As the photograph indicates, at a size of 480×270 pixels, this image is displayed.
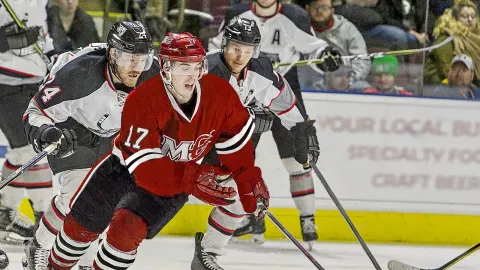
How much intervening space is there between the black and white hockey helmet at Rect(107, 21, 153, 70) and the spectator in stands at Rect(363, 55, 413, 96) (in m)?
2.29

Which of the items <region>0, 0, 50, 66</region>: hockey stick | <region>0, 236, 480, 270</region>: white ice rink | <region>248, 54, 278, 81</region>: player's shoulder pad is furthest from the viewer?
<region>0, 0, 50, 66</region>: hockey stick

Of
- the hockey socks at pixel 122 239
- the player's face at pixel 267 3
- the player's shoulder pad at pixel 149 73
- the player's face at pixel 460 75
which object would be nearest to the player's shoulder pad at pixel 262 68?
the player's shoulder pad at pixel 149 73

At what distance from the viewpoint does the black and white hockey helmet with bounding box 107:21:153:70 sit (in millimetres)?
3736

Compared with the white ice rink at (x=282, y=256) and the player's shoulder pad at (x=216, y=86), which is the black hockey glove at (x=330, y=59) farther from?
the player's shoulder pad at (x=216, y=86)

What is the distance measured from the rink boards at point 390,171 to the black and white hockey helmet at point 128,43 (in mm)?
1971

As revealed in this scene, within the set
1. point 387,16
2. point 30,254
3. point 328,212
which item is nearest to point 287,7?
point 387,16

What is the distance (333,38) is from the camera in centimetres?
583

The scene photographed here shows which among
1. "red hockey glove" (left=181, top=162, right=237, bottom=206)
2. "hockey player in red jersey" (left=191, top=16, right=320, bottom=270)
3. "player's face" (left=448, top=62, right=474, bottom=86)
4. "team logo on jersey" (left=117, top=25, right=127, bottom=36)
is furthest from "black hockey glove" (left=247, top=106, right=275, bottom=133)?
"player's face" (left=448, top=62, right=474, bottom=86)

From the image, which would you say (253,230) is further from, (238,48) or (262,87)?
(238,48)

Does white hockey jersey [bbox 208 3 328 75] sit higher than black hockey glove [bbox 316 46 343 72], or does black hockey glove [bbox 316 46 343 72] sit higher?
white hockey jersey [bbox 208 3 328 75]

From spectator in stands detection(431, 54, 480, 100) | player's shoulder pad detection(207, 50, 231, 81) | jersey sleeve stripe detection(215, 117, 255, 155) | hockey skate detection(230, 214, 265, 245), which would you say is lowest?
hockey skate detection(230, 214, 265, 245)

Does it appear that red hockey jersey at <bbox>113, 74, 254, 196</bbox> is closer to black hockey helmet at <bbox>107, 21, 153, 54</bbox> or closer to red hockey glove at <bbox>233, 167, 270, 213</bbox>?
red hockey glove at <bbox>233, 167, 270, 213</bbox>

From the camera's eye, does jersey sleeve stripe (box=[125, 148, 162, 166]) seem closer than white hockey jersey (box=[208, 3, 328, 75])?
Yes

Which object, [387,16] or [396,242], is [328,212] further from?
[387,16]
